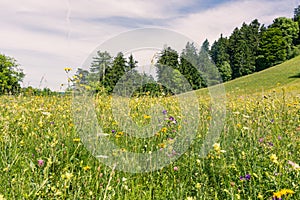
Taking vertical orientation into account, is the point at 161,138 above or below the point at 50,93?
below

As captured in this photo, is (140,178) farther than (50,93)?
No

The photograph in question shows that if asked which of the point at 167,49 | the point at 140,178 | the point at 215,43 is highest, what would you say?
the point at 215,43

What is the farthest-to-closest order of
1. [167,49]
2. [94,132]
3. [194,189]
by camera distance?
[167,49]
[94,132]
[194,189]

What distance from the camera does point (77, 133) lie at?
10.3ft

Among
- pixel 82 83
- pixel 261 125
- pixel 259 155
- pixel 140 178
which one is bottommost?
pixel 140 178

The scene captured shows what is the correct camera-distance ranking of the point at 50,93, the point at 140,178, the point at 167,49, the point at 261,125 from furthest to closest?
the point at 50,93
the point at 167,49
the point at 261,125
the point at 140,178

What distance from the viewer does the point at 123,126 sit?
3.38 m

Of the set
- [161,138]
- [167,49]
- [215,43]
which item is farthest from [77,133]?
[215,43]

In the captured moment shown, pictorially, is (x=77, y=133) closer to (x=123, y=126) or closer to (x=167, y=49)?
(x=123, y=126)

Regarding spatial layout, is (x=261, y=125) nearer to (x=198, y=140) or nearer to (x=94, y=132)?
(x=198, y=140)

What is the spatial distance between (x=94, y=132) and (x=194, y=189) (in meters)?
1.19

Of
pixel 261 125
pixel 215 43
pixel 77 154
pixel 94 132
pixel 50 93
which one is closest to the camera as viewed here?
pixel 77 154

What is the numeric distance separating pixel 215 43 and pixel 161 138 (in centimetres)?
6568

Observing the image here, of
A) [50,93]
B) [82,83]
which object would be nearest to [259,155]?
[82,83]
